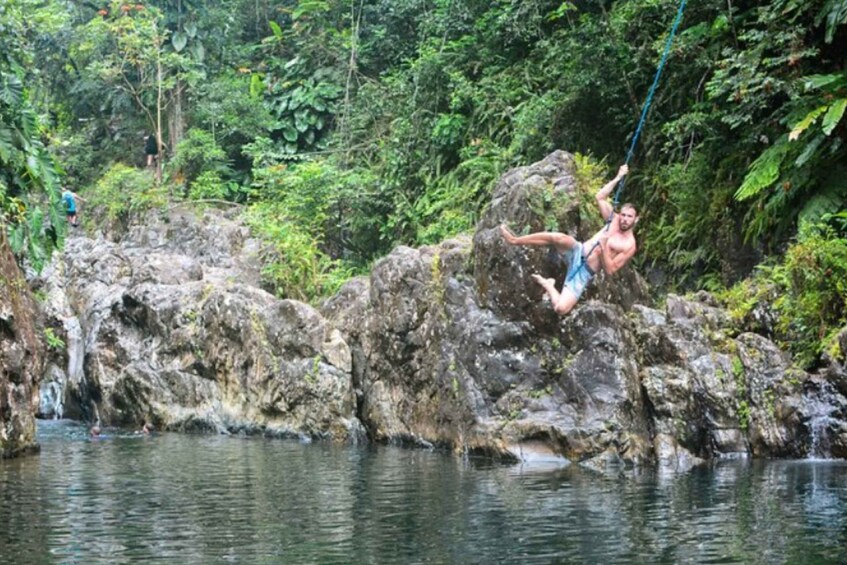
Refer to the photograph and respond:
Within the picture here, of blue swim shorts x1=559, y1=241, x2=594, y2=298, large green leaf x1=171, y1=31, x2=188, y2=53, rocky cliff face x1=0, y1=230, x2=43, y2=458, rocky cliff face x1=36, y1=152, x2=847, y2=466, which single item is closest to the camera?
blue swim shorts x1=559, y1=241, x2=594, y2=298

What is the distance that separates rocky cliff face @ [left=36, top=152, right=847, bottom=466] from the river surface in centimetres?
100

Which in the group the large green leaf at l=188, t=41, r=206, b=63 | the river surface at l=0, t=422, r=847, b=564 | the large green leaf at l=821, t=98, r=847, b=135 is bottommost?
the river surface at l=0, t=422, r=847, b=564

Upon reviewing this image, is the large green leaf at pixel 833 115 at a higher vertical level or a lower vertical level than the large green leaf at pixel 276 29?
lower

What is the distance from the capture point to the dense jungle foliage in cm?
1917

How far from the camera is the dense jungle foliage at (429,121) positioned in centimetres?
1917

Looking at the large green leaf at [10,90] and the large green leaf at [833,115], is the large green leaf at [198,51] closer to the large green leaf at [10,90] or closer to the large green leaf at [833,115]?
the large green leaf at [10,90]

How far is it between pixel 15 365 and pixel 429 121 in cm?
1579

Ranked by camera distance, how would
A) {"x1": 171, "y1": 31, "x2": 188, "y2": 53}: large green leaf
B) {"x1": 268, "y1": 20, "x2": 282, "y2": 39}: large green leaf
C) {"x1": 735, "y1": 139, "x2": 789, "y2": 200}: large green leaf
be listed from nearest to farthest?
{"x1": 735, "y1": 139, "x2": 789, "y2": 200}: large green leaf, {"x1": 171, "y1": 31, "x2": 188, "y2": 53}: large green leaf, {"x1": 268, "y1": 20, "x2": 282, "y2": 39}: large green leaf

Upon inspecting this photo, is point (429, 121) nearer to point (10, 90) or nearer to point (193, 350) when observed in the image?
point (193, 350)

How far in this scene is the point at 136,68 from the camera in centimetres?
3734

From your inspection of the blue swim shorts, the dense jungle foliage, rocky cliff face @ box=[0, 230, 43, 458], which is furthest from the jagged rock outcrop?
the blue swim shorts

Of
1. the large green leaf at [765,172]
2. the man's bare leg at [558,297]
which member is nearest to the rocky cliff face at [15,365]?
the man's bare leg at [558,297]

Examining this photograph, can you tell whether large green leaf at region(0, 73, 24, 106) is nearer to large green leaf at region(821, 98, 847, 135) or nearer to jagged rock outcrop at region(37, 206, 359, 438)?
jagged rock outcrop at region(37, 206, 359, 438)

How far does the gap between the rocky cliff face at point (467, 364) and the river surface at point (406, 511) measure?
1000 mm
